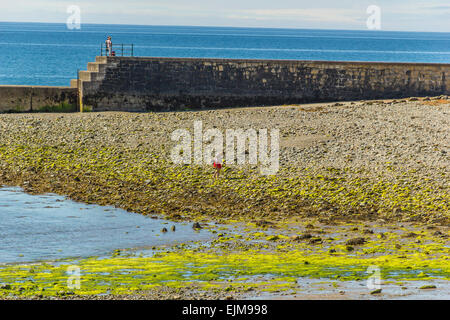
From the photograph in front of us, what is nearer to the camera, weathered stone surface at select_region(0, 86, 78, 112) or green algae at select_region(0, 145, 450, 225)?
green algae at select_region(0, 145, 450, 225)

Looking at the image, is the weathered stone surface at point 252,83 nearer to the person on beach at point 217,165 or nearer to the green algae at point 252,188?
the green algae at point 252,188

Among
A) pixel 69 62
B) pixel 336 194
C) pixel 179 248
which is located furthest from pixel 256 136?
pixel 69 62

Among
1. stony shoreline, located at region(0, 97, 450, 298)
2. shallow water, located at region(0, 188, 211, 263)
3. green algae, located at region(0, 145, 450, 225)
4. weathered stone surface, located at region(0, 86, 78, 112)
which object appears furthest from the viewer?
weathered stone surface, located at region(0, 86, 78, 112)

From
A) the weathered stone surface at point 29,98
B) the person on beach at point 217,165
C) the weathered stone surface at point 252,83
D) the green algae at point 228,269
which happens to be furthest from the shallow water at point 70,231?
the weathered stone surface at point 252,83

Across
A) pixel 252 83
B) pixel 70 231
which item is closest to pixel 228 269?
pixel 70 231

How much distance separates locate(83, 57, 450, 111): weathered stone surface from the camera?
1148 inches

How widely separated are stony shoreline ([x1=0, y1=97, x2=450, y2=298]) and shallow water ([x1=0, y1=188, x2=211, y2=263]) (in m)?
0.83

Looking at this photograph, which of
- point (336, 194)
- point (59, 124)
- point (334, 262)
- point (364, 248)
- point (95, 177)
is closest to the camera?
point (334, 262)

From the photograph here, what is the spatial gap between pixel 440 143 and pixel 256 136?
6.30 meters

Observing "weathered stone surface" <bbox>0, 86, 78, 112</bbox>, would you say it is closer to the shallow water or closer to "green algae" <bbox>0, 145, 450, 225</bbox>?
"green algae" <bbox>0, 145, 450, 225</bbox>

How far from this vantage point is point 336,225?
15664 mm

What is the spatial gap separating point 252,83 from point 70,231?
51.6ft

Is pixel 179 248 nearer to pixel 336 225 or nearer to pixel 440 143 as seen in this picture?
pixel 336 225

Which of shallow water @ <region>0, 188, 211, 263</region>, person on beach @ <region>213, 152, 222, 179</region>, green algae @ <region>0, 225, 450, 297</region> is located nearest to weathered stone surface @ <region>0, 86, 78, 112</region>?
shallow water @ <region>0, 188, 211, 263</region>
